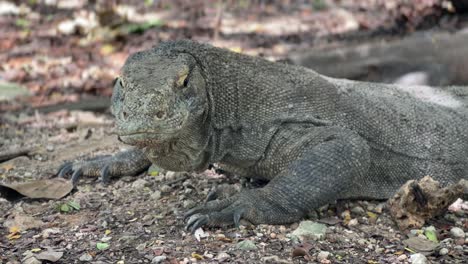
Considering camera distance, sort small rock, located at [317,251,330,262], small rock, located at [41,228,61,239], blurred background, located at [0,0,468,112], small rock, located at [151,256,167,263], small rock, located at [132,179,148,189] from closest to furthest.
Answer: small rock, located at [151,256,167,263] < small rock, located at [317,251,330,262] < small rock, located at [41,228,61,239] < small rock, located at [132,179,148,189] < blurred background, located at [0,0,468,112]

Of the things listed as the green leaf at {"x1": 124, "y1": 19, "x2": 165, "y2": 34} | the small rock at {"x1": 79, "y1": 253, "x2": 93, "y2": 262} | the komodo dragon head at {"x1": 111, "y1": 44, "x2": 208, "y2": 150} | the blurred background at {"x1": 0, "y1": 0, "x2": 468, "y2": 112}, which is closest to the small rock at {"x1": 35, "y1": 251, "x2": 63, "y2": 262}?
the small rock at {"x1": 79, "y1": 253, "x2": 93, "y2": 262}

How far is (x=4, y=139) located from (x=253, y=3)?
20.3 feet

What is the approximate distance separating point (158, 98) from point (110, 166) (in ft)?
4.90

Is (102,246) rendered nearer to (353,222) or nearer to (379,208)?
(353,222)

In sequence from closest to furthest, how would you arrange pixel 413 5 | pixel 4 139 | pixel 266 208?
pixel 266 208 → pixel 4 139 → pixel 413 5

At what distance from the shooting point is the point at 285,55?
8.95 m

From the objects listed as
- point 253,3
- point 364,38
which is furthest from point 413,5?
point 253,3

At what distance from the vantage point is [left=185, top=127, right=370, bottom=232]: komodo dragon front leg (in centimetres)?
395

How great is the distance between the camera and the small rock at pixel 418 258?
3662 mm

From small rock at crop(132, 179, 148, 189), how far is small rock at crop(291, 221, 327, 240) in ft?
4.29

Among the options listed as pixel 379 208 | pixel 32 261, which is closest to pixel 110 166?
pixel 32 261

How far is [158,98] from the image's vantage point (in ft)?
12.2

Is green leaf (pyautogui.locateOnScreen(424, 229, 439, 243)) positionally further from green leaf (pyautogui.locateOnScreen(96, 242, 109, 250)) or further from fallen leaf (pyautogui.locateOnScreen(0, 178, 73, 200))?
fallen leaf (pyautogui.locateOnScreen(0, 178, 73, 200))

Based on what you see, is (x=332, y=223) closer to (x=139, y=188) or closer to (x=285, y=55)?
(x=139, y=188)
